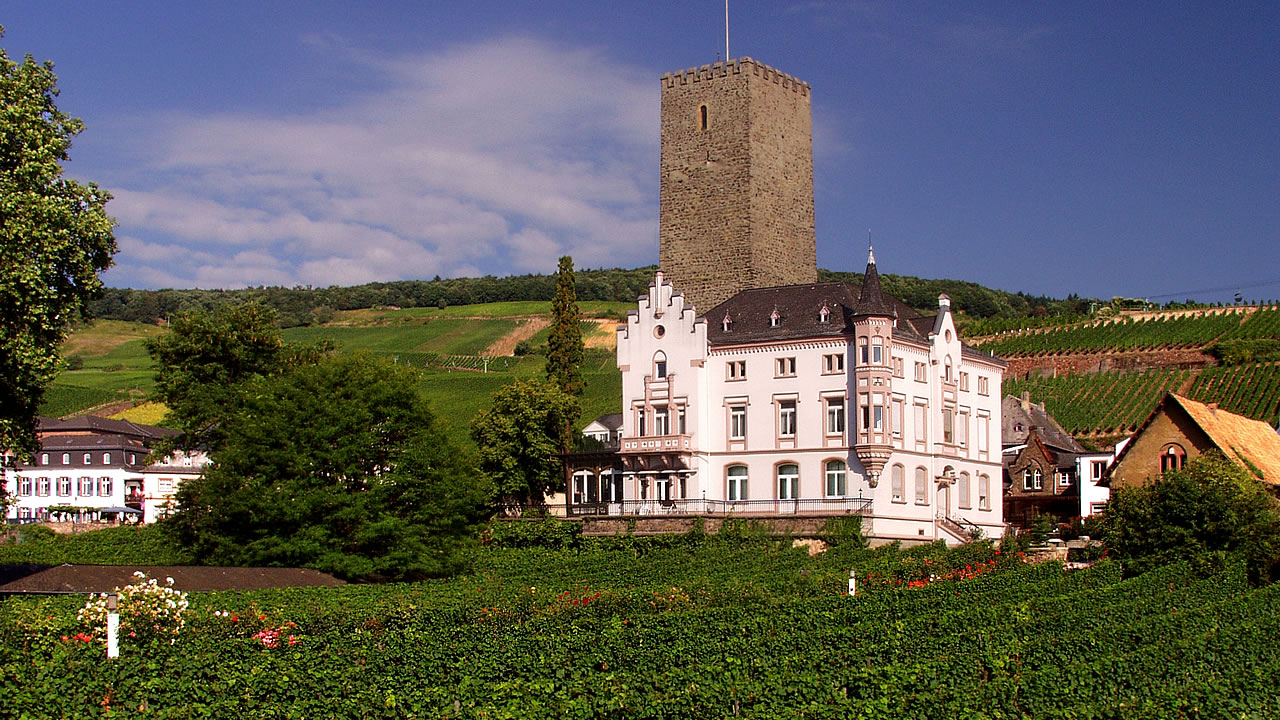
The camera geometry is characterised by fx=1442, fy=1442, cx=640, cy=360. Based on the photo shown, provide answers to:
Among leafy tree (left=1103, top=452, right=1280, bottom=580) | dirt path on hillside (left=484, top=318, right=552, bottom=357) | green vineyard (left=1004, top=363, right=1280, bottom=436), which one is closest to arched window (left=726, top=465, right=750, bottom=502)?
leafy tree (left=1103, top=452, right=1280, bottom=580)

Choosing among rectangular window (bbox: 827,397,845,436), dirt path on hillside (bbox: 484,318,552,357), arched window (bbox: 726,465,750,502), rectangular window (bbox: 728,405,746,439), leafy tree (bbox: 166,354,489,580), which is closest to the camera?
leafy tree (bbox: 166,354,489,580)

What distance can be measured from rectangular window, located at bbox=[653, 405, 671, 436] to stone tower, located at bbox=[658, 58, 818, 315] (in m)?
8.63

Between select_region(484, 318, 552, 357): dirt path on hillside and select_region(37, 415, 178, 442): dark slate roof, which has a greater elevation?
select_region(484, 318, 552, 357): dirt path on hillside

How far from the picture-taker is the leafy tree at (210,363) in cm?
6238

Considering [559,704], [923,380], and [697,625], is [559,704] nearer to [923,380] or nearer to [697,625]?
[697,625]

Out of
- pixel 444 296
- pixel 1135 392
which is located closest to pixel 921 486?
pixel 1135 392

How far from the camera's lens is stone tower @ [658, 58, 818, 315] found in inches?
2697

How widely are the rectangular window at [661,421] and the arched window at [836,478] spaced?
Result: 290 inches

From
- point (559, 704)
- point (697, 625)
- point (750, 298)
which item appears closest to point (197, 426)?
point (750, 298)

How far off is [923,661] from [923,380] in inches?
1407

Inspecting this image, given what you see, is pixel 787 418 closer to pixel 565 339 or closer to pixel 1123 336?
pixel 565 339

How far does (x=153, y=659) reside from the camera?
2427 centimetres

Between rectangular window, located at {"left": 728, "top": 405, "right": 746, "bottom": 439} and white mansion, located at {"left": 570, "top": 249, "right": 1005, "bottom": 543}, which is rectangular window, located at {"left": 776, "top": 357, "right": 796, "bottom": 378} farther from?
rectangular window, located at {"left": 728, "top": 405, "right": 746, "bottom": 439}

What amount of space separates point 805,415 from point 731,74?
1914cm
